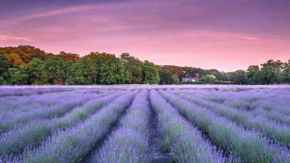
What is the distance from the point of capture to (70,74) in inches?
1801

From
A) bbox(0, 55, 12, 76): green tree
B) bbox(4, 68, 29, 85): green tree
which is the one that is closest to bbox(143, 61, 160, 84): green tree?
bbox(4, 68, 29, 85): green tree

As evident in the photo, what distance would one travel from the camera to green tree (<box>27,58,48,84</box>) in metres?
41.6

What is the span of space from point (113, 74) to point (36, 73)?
1651 centimetres

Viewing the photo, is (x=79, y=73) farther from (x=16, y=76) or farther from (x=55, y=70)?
(x=16, y=76)

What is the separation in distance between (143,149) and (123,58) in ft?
190

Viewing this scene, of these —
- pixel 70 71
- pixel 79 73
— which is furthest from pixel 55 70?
pixel 79 73

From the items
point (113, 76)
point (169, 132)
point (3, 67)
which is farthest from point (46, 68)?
point (169, 132)

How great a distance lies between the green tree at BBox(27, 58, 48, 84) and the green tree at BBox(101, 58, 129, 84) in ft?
41.8

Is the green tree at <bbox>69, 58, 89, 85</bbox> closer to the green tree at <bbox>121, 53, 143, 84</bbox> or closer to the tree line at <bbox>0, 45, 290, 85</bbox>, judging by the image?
the tree line at <bbox>0, 45, 290, 85</bbox>

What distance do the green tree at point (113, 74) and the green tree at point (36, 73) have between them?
1274 cm

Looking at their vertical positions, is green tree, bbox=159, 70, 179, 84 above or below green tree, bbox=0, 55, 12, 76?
below

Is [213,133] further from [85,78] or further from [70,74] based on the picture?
[70,74]

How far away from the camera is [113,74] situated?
45.3 metres

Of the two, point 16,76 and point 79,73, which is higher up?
point 79,73
